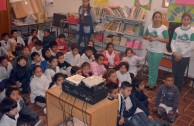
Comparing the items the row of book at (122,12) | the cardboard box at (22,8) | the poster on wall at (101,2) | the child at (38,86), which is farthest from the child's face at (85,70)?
the cardboard box at (22,8)

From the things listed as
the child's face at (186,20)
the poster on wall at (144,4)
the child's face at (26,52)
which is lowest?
the child's face at (26,52)

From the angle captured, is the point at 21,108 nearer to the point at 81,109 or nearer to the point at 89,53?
the point at 81,109

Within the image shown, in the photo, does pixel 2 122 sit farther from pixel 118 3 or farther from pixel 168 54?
pixel 118 3

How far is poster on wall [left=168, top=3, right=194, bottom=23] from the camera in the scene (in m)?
4.71

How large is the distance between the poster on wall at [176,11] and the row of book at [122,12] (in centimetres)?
71

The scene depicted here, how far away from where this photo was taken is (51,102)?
2691 millimetres

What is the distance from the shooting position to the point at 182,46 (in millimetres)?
4004

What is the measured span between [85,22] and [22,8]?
2299 mm

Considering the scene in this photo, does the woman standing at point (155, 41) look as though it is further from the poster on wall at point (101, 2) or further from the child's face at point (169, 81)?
the poster on wall at point (101, 2)

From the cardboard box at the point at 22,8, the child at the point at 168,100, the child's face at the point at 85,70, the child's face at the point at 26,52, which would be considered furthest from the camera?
the cardboard box at the point at 22,8

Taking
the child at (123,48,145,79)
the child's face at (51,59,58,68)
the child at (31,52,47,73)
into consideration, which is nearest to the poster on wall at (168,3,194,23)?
the child at (123,48,145,79)

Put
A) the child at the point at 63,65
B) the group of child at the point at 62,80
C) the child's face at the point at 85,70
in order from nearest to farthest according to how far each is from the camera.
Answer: the group of child at the point at 62,80, the child's face at the point at 85,70, the child at the point at 63,65

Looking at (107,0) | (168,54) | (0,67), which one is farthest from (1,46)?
(168,54)

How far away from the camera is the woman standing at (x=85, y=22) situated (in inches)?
222
